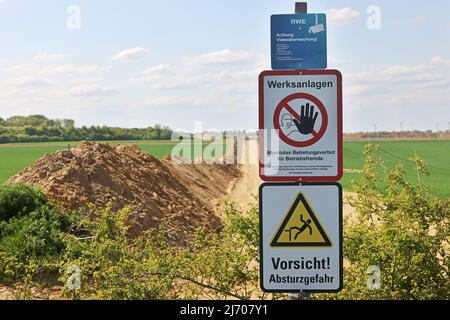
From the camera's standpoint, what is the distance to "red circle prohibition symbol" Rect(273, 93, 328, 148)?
11.0 feet

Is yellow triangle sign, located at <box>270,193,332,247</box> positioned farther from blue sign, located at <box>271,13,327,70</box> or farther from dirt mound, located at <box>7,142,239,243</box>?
dirt mound, located at <box>7,142,239,243</box>

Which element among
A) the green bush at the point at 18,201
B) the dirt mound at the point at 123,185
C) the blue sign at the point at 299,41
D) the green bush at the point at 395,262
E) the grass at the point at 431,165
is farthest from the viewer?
the grass at the point at 431,165

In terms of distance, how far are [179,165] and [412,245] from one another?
2035 cm

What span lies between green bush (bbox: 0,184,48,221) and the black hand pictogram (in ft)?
28.9

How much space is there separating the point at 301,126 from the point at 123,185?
12.9 metres

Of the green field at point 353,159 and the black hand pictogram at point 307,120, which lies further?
the green field at point 353,159

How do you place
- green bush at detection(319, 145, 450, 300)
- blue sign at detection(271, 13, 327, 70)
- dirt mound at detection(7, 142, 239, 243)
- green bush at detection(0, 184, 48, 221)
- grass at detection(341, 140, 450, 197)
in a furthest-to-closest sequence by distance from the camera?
grass at detection(341, 140, 450, 197) → dirt mound at detection(7, 142, 239, 243) → green bush at detection(0, 184, 48, 221) → green bush at detection(319, 145, 450, 300) → blue sign at detection(271, 13, 327, 70)

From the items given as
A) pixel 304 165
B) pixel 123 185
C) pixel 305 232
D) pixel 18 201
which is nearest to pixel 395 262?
pixel 305 232

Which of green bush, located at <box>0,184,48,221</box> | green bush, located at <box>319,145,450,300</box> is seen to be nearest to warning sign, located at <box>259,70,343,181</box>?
green bush, located at <box>319,145,450,300</box>

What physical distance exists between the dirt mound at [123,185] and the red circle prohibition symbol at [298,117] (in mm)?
8946

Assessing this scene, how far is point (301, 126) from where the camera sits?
3357 mm

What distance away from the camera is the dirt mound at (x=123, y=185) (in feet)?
45.1

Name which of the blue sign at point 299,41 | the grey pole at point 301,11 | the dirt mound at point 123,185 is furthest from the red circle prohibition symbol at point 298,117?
the dirt mound at point 123,185

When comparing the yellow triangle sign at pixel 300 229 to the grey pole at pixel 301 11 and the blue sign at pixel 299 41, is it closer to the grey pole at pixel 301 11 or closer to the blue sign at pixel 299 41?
the grey pole at pixel 301 11
